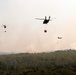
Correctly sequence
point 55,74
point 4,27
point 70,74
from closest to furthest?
point 4,27, point 70,74, point 55,74

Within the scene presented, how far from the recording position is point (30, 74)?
4759 inches

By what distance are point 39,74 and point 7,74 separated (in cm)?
1175

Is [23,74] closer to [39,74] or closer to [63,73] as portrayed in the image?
[39,74]

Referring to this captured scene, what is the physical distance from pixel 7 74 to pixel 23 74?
242 inches

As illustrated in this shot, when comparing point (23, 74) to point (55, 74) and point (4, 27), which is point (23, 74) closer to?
point (55, 74)

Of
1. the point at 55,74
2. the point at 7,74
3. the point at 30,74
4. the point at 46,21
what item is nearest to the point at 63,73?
the point at 55,74

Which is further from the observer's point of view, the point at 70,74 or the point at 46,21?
the point at 70,74

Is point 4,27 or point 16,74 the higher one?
point 4,27

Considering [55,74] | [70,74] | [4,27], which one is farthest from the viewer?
[55,74]

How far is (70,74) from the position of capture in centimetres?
11294

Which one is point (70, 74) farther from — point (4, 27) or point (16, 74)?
point (4, 27)

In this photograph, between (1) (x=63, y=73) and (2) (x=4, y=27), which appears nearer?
(2) (x=4, y=27)

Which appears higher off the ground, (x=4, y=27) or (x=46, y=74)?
(x=4, y=27)

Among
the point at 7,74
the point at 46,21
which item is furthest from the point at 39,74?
the point at 46,21
